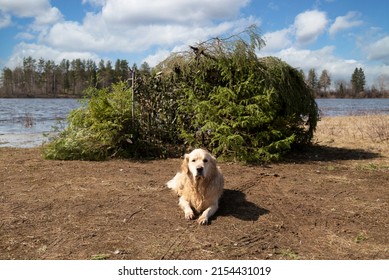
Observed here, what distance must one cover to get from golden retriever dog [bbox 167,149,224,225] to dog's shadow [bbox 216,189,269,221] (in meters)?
0.23

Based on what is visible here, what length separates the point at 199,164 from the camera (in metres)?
5.68

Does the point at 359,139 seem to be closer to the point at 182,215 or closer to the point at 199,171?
the point at 199,171

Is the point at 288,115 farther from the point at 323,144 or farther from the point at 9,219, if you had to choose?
the point at 9,219

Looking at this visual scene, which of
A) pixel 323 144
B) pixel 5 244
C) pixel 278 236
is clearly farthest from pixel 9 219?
pixel 323 144

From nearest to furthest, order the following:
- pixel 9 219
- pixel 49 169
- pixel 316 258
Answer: pixel 316 258 → pixel 9 219 → pixel 49 169

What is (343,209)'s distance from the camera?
6.14 meters

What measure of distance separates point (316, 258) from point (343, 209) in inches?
81.1

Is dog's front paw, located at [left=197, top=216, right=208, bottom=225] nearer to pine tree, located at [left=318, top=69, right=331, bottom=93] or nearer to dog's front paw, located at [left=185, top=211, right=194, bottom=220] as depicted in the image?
dog's front paw, located at [left=185, top=211, right=194, bottom=220]

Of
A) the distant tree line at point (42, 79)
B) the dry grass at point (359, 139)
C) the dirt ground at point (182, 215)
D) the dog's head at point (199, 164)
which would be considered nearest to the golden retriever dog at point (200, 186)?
the dog's head at point (199, 164)

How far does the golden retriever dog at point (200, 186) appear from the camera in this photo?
5.72 meters

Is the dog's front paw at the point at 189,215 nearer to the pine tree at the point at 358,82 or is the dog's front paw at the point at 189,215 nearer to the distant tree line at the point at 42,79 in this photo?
the pine tree at the point at 358,82

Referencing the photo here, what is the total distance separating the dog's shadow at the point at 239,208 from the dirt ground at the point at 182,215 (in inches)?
0.6

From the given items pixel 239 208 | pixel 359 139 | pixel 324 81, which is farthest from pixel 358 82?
pixel 239 208

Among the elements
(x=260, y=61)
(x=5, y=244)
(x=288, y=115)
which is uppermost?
(x=260, y=61)
